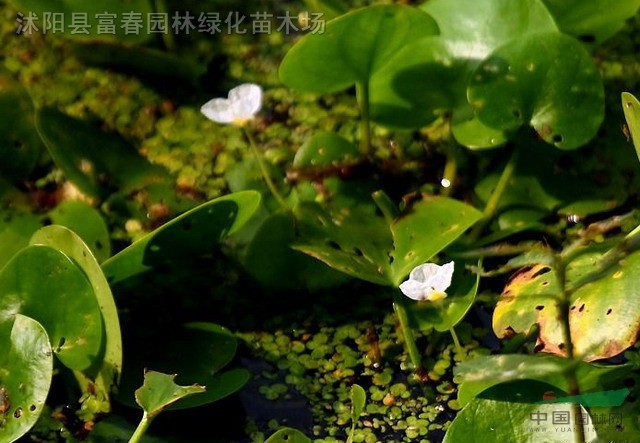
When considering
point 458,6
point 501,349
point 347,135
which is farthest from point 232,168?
point 501,349

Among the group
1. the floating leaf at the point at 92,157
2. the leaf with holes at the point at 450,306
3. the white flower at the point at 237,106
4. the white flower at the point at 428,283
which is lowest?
the leaf with holes at the point at 450,306

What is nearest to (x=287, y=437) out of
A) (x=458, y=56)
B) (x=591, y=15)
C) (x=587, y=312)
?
(x=587, y=312)

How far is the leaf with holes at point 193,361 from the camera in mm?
1254

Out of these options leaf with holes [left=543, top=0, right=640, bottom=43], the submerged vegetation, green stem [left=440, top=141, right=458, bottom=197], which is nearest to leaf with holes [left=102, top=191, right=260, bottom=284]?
the submerged vegetation

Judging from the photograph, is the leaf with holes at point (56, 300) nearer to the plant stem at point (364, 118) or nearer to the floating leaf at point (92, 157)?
the floating leaf at point (92, 157)

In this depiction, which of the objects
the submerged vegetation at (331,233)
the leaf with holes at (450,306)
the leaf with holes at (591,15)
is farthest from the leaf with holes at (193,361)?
the leaf with holes at (591,15)

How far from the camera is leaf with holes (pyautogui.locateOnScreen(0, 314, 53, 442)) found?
3.82 feet

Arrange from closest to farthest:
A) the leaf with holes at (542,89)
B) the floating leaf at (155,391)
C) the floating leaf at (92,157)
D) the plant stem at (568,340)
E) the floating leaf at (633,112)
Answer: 1. the plant stem at (568,340)
2. the floating leaf at (155,391)
3. the floating leaf at (633,112)
4. the leaf with holes at (542,89)
5. the floating leaf at (92,157)

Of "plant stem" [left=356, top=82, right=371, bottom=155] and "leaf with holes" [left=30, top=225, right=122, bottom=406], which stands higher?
"plant stem" [left=356, top=82, right=371, bottom=155]

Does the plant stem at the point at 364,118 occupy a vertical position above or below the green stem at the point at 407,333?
above

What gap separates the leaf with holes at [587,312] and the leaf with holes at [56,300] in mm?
514

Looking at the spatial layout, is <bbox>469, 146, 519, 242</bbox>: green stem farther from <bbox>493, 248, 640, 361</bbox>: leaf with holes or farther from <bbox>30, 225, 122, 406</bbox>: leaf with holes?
<bbox>30, 225, 122, 406</bbox>: leaf with holes

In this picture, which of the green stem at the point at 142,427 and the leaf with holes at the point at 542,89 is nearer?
the green stem at the point at 142,427

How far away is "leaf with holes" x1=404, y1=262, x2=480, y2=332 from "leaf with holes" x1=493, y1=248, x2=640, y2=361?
6 centimetres
